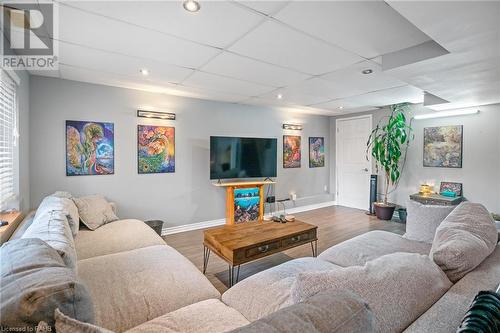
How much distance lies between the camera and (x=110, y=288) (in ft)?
5.36

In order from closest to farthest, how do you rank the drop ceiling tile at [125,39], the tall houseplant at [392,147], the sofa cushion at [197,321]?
the sofa cushion at [197,321] → the drop ceiling tile at [125,39] → the tall houseplant at [392,147]

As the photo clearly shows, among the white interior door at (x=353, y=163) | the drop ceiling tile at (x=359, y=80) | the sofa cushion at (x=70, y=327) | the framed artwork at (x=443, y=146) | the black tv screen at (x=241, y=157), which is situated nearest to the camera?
the sofa cushion at (x=70, y=327)

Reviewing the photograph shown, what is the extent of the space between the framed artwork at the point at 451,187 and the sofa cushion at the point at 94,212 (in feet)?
18.5

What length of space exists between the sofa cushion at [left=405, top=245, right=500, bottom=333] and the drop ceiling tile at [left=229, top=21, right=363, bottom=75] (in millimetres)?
1997

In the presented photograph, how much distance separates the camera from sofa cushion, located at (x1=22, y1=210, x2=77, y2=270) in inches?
53.4

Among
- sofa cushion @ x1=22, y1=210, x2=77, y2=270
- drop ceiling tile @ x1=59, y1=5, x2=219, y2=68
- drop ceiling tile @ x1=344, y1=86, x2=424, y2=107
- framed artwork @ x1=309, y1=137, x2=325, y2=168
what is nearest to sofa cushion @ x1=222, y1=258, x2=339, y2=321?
sofa cushion @ x1=22, y1=210, x2=77, y2=270

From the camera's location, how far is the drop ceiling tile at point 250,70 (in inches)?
104

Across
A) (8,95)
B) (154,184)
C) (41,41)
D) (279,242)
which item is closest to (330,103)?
(279,242)

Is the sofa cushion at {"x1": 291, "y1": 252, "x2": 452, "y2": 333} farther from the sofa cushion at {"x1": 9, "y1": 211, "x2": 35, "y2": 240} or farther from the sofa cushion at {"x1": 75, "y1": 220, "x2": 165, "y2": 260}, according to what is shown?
the sofa cushion at {"x1": 9, "y1": 211, "x2": 35, "y2": 240}

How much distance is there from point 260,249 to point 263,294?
3.35ft

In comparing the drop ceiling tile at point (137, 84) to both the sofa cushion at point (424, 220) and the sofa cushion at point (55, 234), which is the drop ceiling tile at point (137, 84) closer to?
the sofa cushion at point (55, 234)

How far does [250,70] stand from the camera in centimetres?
296

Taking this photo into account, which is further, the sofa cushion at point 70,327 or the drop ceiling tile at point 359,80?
the drop ceiling tile at point 359,80

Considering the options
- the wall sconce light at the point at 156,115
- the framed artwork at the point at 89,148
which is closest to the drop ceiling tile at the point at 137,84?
the wall sconce light at the point at 156,115
